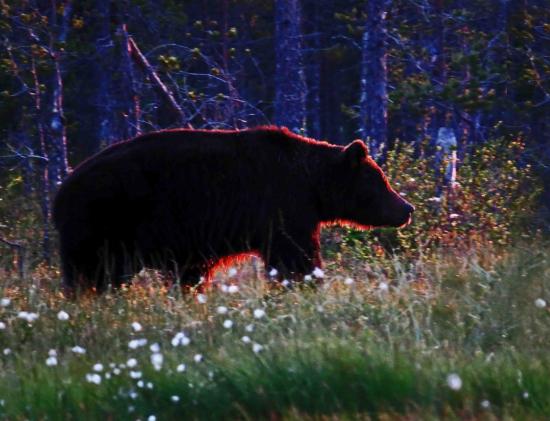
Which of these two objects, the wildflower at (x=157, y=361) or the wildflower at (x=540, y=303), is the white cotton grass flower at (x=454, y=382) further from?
the wildflower at (x=157, y=361)

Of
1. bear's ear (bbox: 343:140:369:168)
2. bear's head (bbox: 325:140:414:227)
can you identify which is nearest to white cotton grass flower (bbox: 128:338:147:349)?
bear's head (bbox: 325:140:414:227)

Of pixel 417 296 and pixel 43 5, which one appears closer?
pixel 417 296

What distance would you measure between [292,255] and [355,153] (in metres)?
1.23

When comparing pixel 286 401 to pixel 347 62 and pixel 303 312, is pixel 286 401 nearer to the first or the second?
pixel 303 312

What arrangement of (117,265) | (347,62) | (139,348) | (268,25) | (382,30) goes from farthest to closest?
(347,62) → (268,25) → (382,30) → (117,265) → (139,348)

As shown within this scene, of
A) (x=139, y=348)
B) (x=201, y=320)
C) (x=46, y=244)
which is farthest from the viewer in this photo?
(x=46, y=244)

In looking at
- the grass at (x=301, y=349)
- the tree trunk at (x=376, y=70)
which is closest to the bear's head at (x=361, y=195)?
the grass at (x=301, y=349)

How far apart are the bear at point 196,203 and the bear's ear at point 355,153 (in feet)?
0.06

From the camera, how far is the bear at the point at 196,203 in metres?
8.64

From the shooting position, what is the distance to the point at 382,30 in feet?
54.1

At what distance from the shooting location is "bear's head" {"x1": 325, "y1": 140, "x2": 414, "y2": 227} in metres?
9.40

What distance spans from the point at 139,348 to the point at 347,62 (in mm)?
30009

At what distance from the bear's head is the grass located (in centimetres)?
137

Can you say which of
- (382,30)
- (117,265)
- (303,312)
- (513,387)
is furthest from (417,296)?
(382,30)
